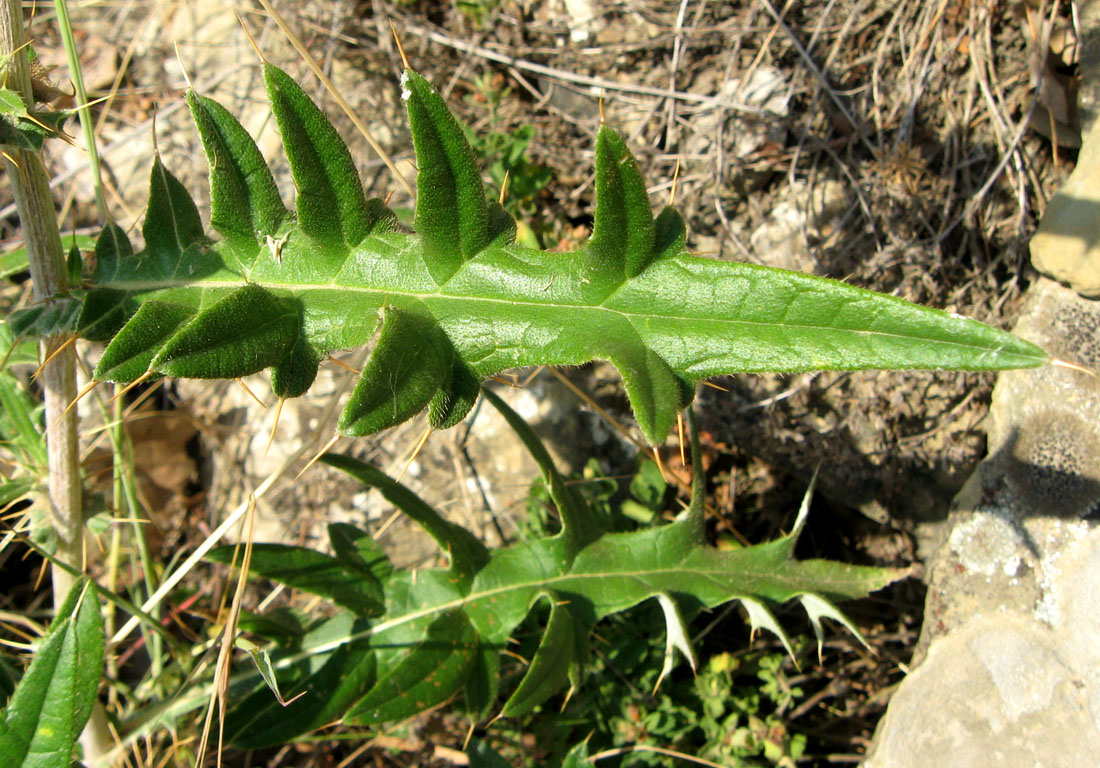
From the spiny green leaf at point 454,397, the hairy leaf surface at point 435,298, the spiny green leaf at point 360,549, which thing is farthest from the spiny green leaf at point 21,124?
the spiny green leaf at point 360,549

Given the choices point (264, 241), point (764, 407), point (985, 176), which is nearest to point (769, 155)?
point (985, 176)

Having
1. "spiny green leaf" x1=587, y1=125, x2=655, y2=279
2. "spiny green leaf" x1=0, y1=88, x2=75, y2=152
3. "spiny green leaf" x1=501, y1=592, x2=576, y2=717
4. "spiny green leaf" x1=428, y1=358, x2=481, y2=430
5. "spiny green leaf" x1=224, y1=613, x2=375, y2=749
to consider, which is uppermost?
"spiny green leaf" x1=0, y1=88, x2=75, y2=152

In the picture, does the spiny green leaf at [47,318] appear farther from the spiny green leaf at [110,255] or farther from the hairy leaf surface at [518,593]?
the hairy leaf surface at [518,593]

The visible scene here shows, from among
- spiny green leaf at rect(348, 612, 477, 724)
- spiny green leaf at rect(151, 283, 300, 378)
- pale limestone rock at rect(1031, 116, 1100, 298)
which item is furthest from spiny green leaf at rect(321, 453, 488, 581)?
pale limestone rock at rect(1031, 116, 1100, 298)

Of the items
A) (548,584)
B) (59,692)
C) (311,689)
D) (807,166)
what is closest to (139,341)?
(59,692)

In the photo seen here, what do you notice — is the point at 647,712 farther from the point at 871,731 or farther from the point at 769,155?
the point at 769,155

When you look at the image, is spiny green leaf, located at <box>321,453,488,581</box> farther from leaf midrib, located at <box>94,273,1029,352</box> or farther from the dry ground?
the dry ground
